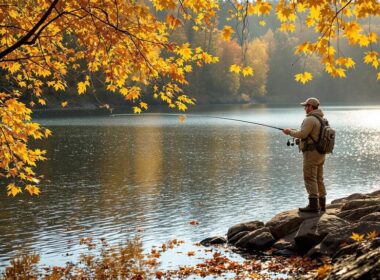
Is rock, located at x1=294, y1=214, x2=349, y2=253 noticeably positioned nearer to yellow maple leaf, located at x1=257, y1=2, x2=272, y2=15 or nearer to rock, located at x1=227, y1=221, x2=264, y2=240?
rock, located at x1=227, y1=221, x2=264, y2=240

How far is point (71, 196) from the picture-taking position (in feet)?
76.7

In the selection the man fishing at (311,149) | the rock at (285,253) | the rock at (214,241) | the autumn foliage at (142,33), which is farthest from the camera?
the rock at (214,241)

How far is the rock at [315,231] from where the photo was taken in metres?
12.4

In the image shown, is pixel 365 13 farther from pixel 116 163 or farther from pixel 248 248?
pixel 116 163

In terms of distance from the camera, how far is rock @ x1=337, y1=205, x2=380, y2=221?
13.4 meters

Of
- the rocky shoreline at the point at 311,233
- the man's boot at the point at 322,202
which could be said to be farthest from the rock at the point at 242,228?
the man's boot at the point at 322,202

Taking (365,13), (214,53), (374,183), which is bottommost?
(374,183)

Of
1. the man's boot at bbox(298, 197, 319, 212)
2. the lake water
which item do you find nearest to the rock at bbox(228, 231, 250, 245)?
the lake water

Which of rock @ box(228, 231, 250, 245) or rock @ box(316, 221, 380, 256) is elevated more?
rock @ box(316, 221, 380, 256)

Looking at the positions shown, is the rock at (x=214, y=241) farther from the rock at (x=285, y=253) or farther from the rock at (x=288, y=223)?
the rock at (x=285, y=253)

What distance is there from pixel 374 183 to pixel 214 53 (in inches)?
3351

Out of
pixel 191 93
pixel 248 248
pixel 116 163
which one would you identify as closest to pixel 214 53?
pixel 191 93

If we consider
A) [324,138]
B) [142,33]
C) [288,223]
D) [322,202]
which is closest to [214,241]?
[288,223]

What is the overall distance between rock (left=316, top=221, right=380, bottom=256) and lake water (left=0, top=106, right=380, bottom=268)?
11.0 feet
